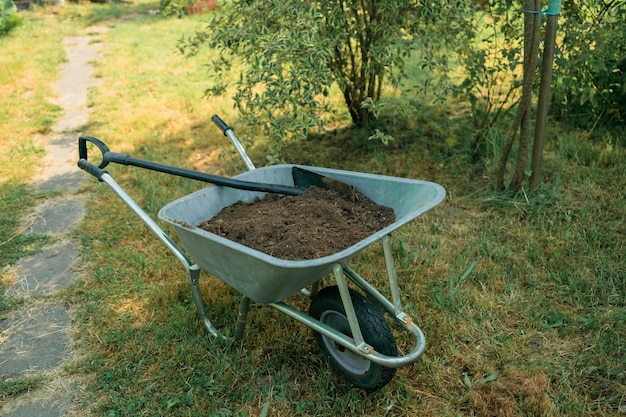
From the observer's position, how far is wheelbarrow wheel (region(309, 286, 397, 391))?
2109 mm

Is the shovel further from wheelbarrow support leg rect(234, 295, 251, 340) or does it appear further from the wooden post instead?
the wooden post

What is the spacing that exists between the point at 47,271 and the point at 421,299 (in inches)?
86.3

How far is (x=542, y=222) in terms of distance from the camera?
333cm

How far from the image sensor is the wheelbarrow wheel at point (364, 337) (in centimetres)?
211

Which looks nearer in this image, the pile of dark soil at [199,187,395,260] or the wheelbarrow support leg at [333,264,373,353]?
the wheelbarrow support leg at [333,264,373,353]

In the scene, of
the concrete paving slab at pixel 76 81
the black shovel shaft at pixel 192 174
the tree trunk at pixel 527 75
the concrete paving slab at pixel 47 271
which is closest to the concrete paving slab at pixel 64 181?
the concrete paving slab at pixel 47 271

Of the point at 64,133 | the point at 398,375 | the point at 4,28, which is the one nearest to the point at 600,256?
the point at 398,375

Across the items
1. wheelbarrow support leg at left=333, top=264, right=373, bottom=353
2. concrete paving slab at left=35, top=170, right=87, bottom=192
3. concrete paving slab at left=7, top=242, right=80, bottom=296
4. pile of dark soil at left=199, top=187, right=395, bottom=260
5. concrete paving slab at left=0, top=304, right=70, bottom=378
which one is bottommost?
concrete paving slab at left=0, top=304, right=70, bottom=378

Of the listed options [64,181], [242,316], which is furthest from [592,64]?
[64,181]

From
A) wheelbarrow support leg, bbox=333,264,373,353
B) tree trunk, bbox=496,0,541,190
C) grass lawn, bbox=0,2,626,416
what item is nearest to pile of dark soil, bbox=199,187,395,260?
wheelbarrow support leg, bbox=333,264,373,353

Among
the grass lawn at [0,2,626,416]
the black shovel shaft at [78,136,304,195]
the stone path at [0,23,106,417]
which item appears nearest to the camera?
the grass lawn at [0,2,626,416]

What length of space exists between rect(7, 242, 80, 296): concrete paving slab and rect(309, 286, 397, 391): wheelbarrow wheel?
1.67m

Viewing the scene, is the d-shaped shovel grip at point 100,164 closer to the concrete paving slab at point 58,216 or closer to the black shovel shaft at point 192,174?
the black shovel shaft at point 192,174

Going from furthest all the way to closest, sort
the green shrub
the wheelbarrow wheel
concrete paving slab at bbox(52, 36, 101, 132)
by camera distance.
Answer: concrete paving slab at bbox(52, 36, 101, 132)
the green shrub
the wheelbarrow wheel
